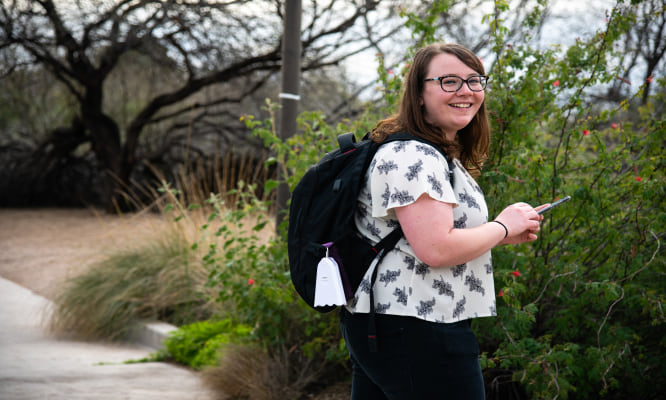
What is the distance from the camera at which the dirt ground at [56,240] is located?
732 cm

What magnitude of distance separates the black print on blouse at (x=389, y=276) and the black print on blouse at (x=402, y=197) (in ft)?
0.72

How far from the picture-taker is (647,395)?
3428 millimetres

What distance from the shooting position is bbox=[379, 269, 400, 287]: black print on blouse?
5.83ft

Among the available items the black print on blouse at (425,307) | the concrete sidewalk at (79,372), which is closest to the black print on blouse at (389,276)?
the black print on blouse at (425,307)

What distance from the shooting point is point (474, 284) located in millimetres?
1859

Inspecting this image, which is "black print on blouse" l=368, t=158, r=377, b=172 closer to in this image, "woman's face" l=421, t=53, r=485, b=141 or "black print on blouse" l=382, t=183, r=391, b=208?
"black print on blouse" l=382, t=183, r=391, b=208

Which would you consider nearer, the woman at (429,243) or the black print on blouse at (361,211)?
the woman at (429,243)

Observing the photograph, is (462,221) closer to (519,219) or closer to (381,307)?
(519,219)

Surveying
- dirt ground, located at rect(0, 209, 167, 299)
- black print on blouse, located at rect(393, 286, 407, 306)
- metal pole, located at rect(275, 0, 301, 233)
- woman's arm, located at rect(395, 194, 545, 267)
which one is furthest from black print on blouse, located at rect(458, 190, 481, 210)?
dirt ground, located at rect(0, 209, 167, 299)

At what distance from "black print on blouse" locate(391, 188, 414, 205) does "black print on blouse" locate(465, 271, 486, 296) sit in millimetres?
339

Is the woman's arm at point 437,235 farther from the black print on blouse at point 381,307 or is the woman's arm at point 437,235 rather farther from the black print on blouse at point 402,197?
the black print on blouse at point 381,307

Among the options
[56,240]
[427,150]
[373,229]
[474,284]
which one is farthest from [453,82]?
[56,240]

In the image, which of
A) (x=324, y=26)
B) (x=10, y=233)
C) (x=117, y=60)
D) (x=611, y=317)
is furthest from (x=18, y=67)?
(x=611, y=317)

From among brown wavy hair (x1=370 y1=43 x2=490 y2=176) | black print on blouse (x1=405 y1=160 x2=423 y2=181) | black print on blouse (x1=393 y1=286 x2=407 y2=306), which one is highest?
brown wavy hair (x1=370 y1=43 x2=490 y2=176)
